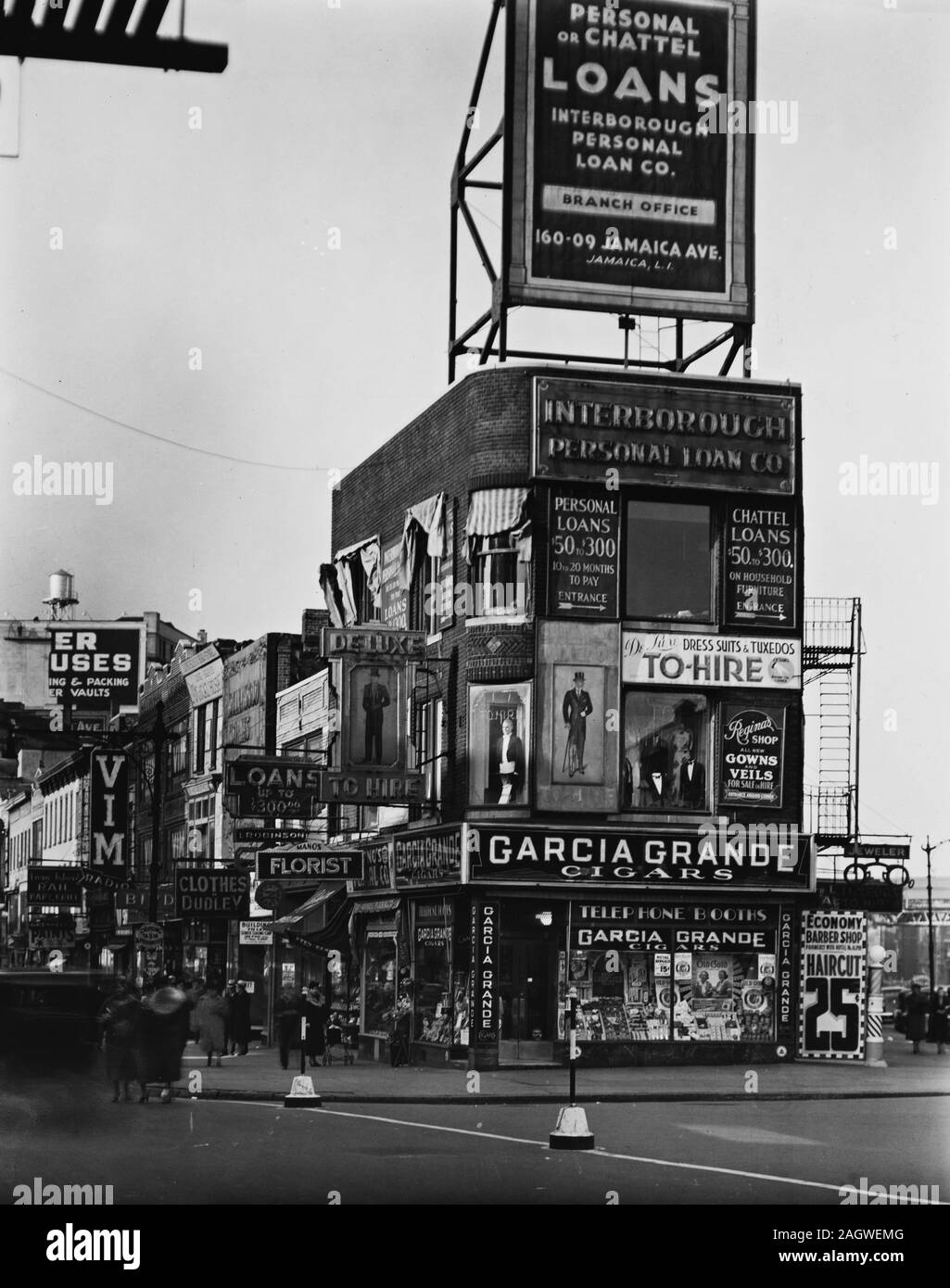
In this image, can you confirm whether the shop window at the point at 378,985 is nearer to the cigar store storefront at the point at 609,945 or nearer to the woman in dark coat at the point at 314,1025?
the cigar store storefront at the point at 609,945

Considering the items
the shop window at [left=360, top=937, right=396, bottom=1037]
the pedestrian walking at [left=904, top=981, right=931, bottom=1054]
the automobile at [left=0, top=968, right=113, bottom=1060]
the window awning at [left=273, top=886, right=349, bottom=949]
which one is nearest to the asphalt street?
the shop window at [left=360, top=937, right=396, bottom=1037]

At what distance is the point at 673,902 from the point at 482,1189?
19.5m

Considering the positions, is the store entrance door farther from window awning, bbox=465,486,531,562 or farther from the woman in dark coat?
window awning, bbox=465,486,531,562

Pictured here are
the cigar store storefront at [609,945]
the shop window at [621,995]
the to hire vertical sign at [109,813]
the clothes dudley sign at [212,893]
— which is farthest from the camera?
the to hire vertical sign at [109,813]

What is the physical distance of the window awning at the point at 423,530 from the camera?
39719mm

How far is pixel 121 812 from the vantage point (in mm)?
65875

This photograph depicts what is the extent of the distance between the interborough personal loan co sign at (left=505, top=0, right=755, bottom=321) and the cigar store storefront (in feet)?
35.4

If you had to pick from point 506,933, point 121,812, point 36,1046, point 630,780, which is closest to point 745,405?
point 630,780

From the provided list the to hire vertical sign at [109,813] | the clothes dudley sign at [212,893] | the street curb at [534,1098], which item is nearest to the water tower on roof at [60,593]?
the to hire vertical sign at [109,813]

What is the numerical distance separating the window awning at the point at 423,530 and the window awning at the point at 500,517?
1.60 metres

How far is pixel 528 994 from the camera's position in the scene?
3769 cm
